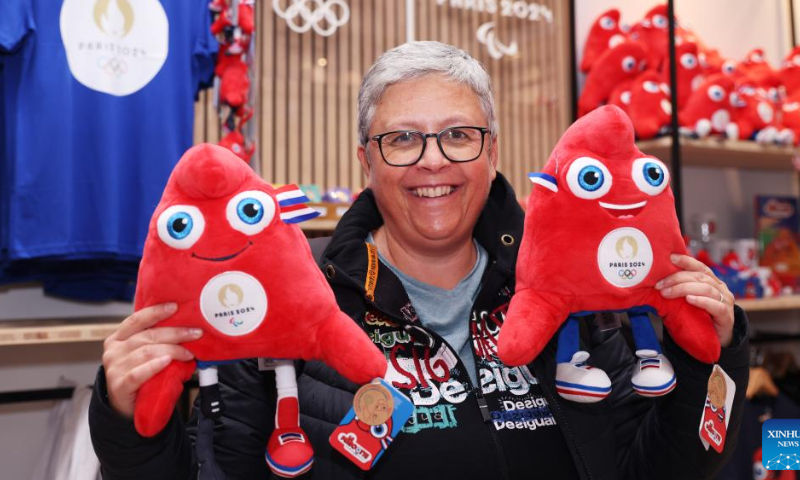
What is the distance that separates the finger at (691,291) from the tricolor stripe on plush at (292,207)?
21.0 inches

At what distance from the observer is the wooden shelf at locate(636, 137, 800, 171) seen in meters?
2.53

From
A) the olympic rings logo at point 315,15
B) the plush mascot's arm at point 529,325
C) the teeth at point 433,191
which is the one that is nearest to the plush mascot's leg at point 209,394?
the plush mascot's arm at point 529,325

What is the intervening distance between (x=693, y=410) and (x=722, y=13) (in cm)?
292

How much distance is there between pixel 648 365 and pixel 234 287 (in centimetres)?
62

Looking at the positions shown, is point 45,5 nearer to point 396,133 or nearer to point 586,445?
point 396,133

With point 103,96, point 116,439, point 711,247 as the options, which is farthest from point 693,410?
point 711,247

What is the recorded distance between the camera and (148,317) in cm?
86

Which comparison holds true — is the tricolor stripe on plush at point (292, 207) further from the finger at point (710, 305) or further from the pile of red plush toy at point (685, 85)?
the pile of red plush toy at point (685, 85)

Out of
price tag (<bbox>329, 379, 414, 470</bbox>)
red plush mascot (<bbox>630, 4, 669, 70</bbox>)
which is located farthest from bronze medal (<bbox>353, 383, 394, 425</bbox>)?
red plush mascot (<bbox>630, 4, 669, 70</bbox>)

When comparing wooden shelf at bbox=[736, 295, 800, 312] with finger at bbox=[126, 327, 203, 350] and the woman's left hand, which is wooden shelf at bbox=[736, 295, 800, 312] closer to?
the woman's left hand

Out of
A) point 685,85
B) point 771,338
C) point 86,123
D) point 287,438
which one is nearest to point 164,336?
point 287,438

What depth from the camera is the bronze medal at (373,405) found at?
34.4 inches

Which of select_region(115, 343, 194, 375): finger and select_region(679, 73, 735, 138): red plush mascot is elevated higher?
select_region(679, 73, 735, 138): red plush mascot

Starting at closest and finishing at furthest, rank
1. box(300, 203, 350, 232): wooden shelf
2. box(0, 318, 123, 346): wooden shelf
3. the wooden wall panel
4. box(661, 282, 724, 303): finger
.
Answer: box(661, 282, 724, 303): finger, box(0, 318, 123, 346): wooden shelf, box(300, 203, 350, 232): wooden shelf, the wooden wall panel
